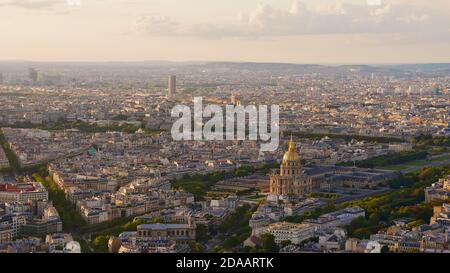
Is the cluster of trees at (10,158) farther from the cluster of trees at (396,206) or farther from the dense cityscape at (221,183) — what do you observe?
the cluster of trees at (396,206)

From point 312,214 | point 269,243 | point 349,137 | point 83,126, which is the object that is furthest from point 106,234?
point 83,126

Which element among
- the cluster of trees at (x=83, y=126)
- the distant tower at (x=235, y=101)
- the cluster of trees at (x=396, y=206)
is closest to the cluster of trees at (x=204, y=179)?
the cluster of trees at (x=396, y=206)

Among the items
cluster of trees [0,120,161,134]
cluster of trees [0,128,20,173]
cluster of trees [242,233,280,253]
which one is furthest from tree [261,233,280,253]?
cluster of trees [0,120,161,134]

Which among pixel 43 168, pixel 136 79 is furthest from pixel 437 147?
pixel 136 79

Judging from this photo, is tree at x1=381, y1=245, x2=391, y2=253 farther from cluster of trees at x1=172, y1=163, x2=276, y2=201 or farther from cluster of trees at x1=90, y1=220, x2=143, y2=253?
cluster of trees at x1=172, y1=163, x2=276, y2=201

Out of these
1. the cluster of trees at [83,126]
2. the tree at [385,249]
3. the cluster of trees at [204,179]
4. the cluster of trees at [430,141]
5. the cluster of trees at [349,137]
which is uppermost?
the tree at [385,249]

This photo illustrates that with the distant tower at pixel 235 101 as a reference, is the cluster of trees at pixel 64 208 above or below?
above

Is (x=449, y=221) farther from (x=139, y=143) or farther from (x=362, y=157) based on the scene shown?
(x=139, y=143)
